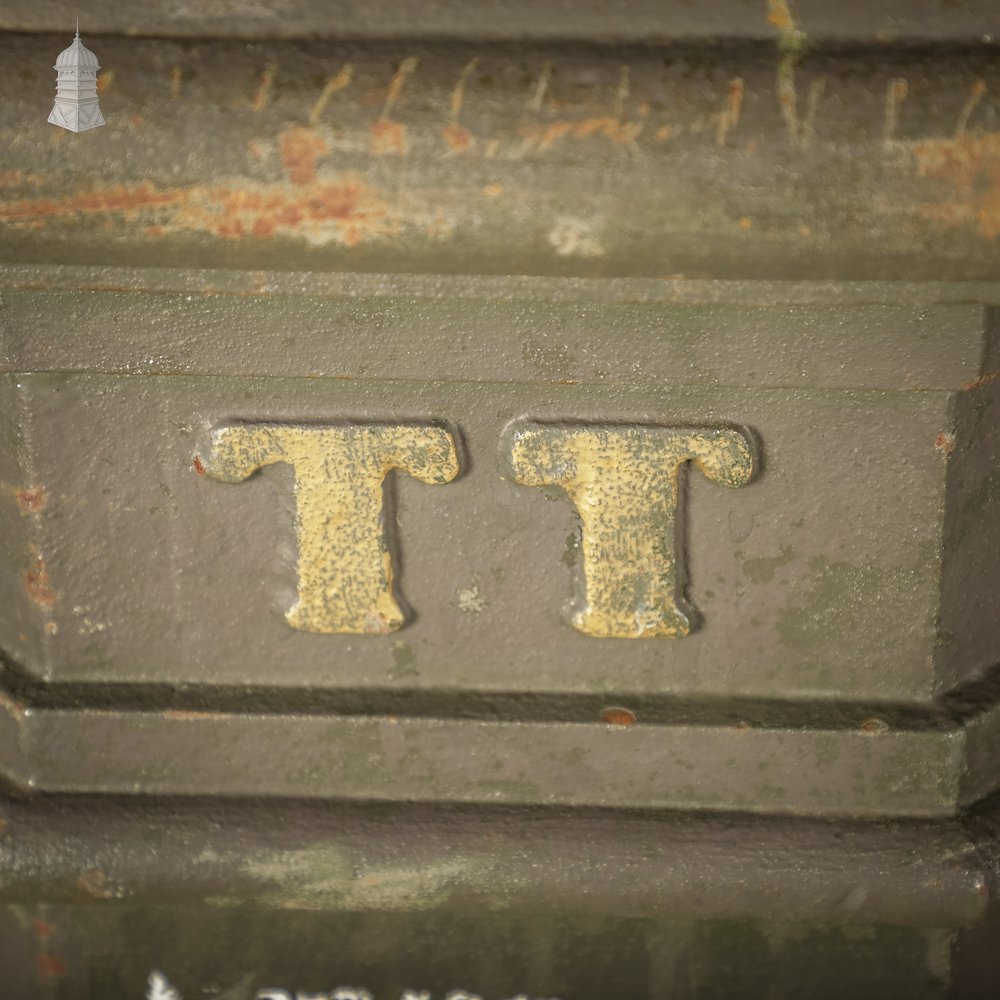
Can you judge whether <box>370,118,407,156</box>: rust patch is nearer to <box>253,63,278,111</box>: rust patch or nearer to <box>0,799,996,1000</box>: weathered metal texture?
<box>253,63,278,111</box>: rust patch

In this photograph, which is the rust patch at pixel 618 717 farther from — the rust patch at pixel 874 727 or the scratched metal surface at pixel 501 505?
the rust patch at pixel 874 727

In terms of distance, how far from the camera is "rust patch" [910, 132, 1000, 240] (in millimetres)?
817

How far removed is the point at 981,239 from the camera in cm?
83

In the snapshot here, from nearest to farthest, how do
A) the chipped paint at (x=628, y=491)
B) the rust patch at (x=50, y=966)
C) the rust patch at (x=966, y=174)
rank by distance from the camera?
1. the rust patch at (x=966, y=174)
2. the chipped paint at (x=628, y=491)
3. the rust patch at (x=50, y=966)

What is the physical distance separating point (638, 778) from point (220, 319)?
0.51m

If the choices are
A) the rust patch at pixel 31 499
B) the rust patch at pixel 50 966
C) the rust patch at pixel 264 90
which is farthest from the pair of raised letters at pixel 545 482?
the rust patch at pixel 50 966

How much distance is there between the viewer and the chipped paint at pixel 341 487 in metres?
0.94

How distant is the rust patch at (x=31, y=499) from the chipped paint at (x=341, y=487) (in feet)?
0.47

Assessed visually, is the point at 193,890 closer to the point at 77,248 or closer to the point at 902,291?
the point at 77,248

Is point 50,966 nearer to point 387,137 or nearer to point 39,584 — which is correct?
point 39,584

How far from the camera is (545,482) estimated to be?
0.95 m

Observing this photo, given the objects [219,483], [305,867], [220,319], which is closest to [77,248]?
[220,319]

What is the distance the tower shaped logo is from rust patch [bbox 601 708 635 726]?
602 mm

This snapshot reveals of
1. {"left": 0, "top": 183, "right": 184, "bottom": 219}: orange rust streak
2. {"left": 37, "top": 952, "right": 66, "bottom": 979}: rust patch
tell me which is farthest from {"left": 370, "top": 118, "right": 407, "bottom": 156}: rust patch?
{"left": 37, "top": 952, "right": 66, "bottom": 979}: rust patch
